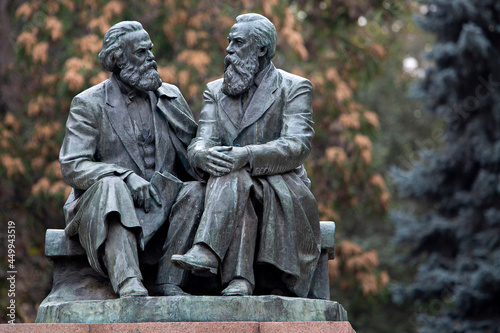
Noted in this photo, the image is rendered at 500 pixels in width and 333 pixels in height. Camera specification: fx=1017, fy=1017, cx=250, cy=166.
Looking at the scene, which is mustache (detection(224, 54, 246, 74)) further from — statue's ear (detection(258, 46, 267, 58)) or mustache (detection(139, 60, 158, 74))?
mustache (detection(139, 60, 158, 74))

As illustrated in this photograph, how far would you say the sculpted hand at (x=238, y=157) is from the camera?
6421 millimetres

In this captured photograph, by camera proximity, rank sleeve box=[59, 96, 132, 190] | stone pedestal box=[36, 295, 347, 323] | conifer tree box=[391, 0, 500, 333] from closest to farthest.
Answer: stone pedestal box=[36, 295, 347, 323] < sleeve box=[59, 96, 132, 190] < conifer tree box=[391, 0, 500, 333]

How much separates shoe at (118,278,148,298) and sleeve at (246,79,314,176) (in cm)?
104

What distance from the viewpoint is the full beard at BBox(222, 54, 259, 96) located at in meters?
6.81

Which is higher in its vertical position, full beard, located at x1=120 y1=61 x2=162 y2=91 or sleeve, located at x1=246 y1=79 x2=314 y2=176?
full beard, located at x1=120 y1=61 x2=162 y2=91

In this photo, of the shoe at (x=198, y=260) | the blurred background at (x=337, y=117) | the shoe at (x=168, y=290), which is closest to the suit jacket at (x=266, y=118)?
the shoe at (x=198, y=260)

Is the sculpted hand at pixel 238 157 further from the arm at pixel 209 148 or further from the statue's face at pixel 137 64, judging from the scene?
the statue's face at pixel 137 64

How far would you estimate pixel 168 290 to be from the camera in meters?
6.38

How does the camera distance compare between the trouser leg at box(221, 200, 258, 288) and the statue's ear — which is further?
the statue's ear

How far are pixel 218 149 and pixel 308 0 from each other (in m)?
9.72

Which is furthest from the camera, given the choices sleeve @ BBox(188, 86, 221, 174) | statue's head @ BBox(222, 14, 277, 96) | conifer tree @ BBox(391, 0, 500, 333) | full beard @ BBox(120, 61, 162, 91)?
conifer tree @ BBox(391, 0, 500, 333)

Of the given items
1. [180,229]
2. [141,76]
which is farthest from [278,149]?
[141,76]

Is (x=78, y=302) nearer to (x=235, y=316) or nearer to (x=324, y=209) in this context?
(x=235, y=316)

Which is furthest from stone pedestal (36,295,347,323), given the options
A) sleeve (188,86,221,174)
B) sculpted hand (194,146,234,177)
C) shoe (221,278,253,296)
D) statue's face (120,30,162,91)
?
statue's face (120,30,162,91)
